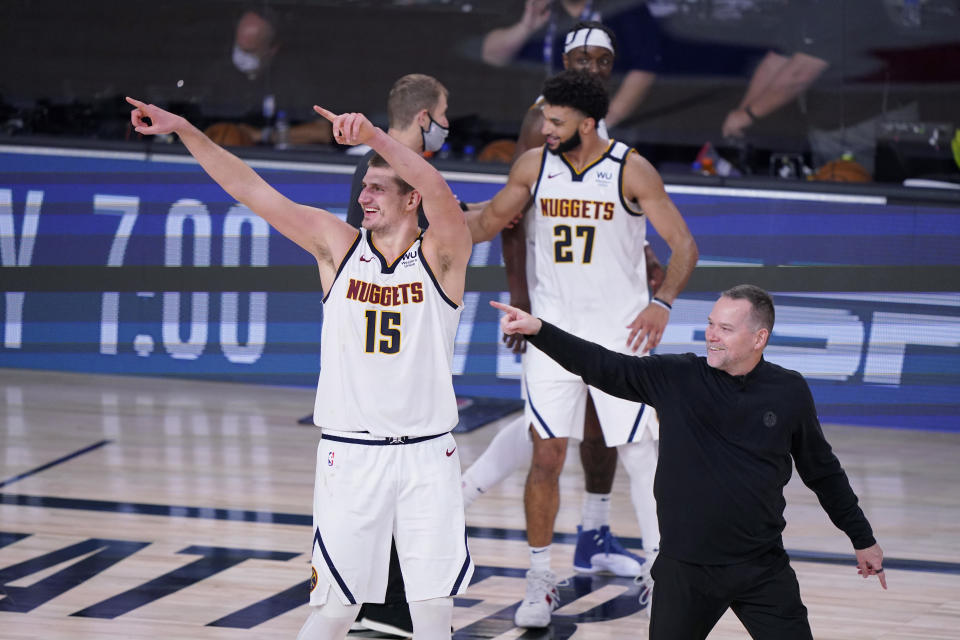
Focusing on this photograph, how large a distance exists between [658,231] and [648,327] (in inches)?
14.2

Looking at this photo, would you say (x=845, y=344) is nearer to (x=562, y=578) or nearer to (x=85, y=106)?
(x=562, y=578)

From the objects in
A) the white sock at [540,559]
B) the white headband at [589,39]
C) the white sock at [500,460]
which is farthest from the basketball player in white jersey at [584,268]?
the white headband at [589,39]

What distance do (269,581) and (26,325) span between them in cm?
428

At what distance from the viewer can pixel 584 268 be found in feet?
18.2

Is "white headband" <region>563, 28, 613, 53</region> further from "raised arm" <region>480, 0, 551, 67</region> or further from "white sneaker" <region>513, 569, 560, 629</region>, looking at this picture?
→ "raised arm" <region>480, 0, 551, 67</region>

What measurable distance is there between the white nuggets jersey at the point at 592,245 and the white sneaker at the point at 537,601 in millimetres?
890

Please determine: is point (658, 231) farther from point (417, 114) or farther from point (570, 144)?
point (417, 114)

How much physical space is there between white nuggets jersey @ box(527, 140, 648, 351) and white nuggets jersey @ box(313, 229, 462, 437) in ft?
4.65

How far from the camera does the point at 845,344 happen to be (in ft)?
27.4

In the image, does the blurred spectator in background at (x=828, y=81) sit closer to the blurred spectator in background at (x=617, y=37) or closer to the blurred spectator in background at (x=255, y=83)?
the blurred spectator in background at (x=617, y=37)

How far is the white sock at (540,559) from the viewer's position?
539cm

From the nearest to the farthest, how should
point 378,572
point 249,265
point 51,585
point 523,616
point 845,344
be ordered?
point 378,572, point 523,616, point 51,585, point 845,344, point 249,265

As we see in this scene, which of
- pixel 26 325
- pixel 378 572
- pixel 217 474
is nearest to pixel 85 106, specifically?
pixel 26 325

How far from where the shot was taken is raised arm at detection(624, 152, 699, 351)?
548 centimetres
